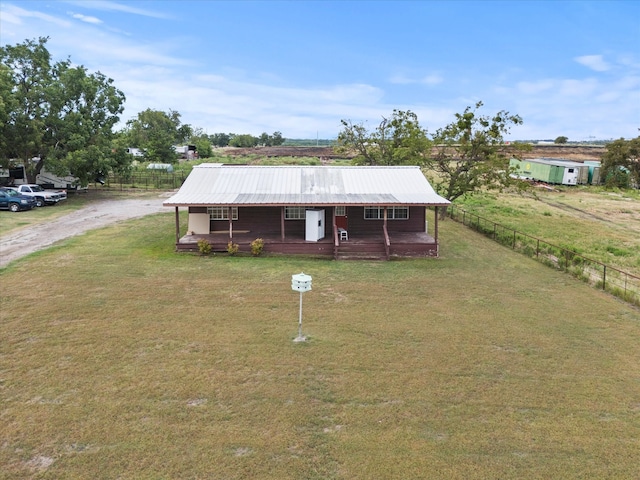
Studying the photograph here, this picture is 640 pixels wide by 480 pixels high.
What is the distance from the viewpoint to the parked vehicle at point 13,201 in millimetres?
27719

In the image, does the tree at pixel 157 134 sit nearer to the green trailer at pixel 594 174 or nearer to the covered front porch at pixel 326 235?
the covered front porch at pixel 326 235

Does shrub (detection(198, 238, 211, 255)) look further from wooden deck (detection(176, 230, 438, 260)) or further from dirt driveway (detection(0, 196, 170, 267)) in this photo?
dirt driveway (detection(0, 196, 170, 267))

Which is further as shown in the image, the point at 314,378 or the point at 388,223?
the point at 388,223

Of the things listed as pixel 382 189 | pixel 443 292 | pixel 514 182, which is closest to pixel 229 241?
pixel 382 189

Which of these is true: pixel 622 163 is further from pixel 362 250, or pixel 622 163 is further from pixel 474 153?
pixel 362 250

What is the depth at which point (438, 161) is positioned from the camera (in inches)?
1122

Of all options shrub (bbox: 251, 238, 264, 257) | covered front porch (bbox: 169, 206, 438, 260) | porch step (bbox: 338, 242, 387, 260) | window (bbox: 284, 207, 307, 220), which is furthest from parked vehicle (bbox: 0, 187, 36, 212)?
porch step (bbox: 338, 242, 387, 260)

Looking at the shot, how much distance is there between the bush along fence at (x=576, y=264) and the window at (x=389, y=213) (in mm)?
4936

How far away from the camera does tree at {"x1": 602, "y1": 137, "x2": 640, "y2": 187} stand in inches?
1940

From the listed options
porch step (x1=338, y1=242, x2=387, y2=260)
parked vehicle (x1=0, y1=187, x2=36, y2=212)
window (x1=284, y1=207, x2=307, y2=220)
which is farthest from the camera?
parked vehicle (x1=0, y1=187, x2=36, y2=212)

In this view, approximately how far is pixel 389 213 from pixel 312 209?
369 cm

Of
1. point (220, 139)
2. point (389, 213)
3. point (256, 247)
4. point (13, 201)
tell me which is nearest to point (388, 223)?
point (389, 213)

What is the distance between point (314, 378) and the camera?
884 centimetres

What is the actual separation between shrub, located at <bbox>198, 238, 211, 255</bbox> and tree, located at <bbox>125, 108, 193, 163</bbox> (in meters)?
42.4
